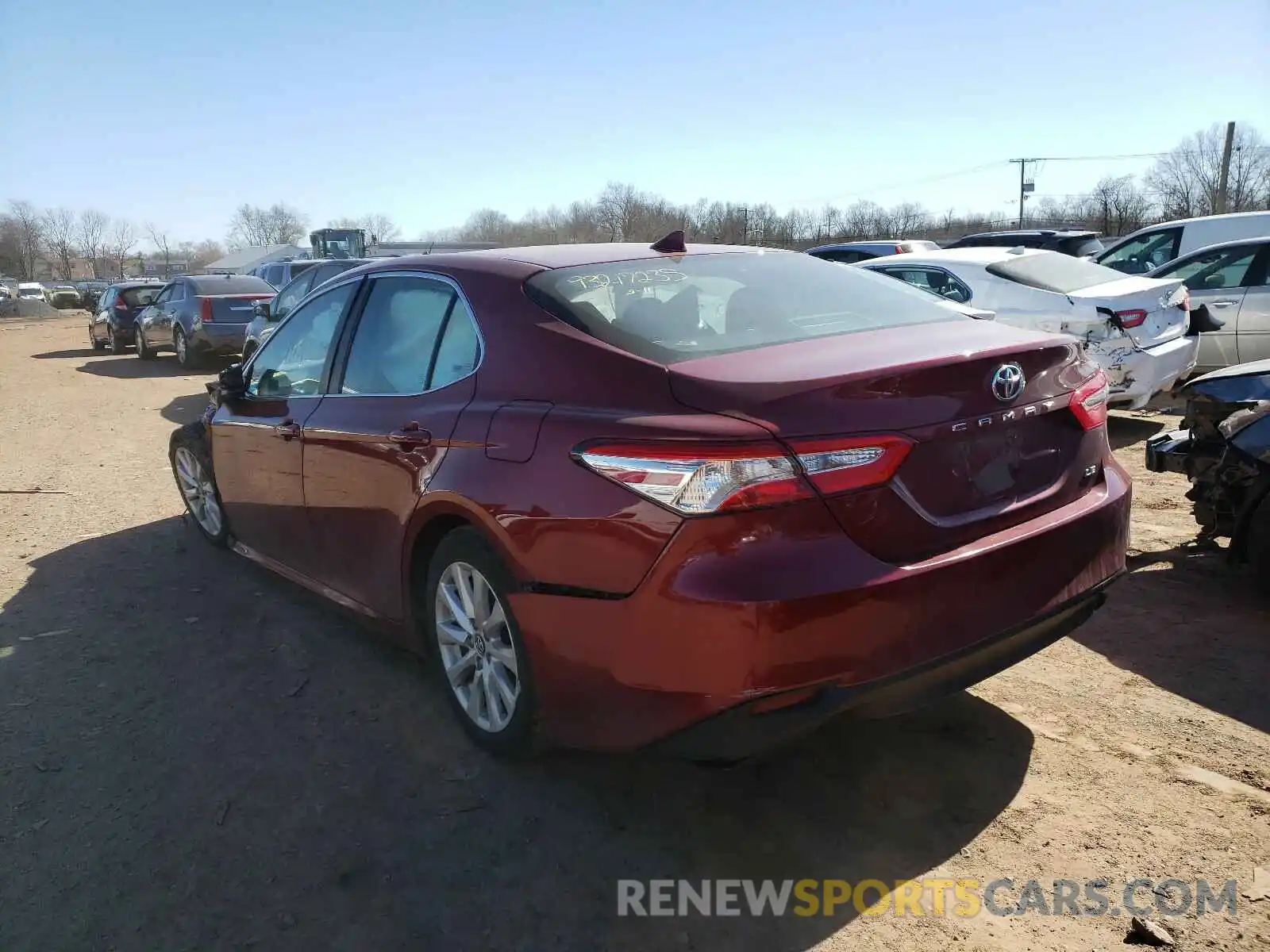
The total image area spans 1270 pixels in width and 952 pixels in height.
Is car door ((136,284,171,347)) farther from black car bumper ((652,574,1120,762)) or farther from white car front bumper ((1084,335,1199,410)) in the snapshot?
black car bumper ((652,574,1120,762))

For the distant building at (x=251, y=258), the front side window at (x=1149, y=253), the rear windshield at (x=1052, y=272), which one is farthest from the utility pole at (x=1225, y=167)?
the distant building at (x=251, y=258)

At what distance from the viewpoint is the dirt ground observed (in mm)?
2436

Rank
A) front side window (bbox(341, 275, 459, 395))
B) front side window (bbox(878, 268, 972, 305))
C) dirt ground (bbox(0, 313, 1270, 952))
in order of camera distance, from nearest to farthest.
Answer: dirt ground (bbox(0, 313, 1270, 952))
front side window (bbox(341, 275, 459, 395))
front side window (bbox(878, 268, 972, 305))

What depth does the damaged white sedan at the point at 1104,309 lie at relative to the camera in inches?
282

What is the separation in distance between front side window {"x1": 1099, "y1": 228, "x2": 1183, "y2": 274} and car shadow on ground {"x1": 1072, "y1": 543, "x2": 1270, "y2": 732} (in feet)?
28.4

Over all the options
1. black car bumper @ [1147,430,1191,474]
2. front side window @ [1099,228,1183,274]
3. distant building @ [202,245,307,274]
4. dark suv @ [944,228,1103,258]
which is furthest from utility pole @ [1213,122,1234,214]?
distant building @ [202,245,307,274]

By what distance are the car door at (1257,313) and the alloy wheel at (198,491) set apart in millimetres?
8865

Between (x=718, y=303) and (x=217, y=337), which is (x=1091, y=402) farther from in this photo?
(x=217, y=337)

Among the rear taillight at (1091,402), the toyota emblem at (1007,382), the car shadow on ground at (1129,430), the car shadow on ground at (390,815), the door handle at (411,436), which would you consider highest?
the toyota emblem at (1007,382)

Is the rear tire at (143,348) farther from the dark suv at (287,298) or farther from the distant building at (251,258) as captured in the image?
the distant building at (251,258)

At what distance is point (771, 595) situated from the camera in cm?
224

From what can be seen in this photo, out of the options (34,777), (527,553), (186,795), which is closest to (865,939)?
(527,553)

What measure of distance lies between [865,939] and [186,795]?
2.21m

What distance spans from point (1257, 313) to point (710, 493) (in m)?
8.64
